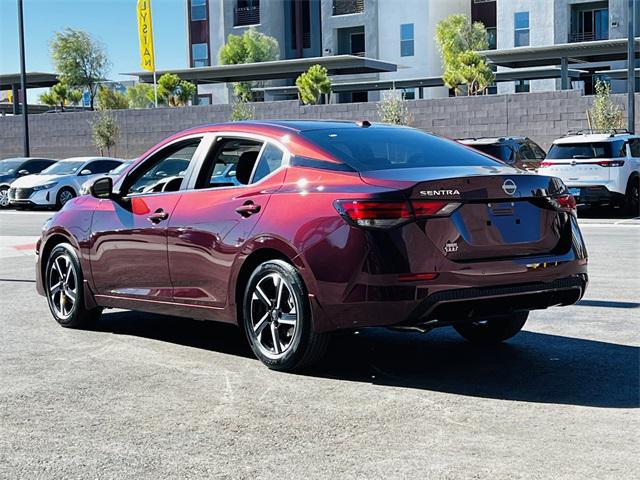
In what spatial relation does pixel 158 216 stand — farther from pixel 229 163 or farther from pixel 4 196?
pixel 4 196

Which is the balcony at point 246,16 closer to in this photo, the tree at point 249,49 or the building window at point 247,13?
the building window at point 247,13

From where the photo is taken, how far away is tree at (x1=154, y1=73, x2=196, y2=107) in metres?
48.0

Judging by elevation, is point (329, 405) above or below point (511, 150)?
below

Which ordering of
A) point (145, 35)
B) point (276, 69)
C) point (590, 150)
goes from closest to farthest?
point (590, 150), point (276, 69), point (145, 35)

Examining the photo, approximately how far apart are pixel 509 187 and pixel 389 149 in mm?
912

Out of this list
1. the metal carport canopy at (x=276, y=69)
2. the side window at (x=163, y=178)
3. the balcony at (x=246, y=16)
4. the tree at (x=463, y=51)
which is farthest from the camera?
the balcony at (x=246, y=16)

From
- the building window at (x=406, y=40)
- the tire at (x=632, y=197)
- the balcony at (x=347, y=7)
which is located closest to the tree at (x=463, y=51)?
the building window at (x=406, y=40)

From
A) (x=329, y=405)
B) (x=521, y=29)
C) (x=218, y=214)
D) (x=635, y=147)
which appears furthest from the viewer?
(x=521, y=29)

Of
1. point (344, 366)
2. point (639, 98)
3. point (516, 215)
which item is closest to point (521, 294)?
point (516, 215)

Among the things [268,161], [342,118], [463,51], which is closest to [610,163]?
[268,161]

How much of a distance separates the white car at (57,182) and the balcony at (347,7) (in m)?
35.0

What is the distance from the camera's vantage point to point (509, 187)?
6.31m

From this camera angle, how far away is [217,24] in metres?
69.2

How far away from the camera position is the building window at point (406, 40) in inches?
2376
